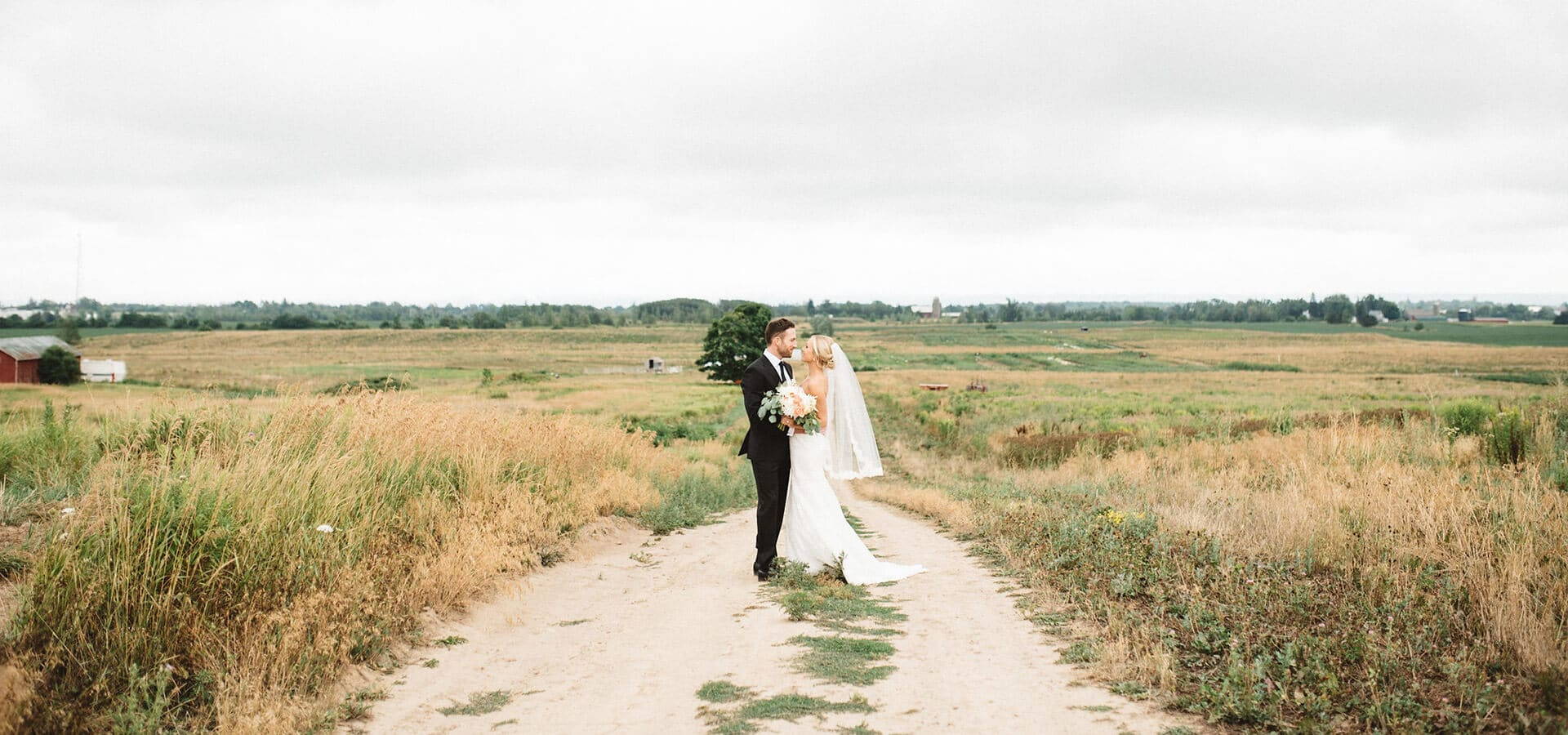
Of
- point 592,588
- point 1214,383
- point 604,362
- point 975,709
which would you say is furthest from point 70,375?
point 1214,383

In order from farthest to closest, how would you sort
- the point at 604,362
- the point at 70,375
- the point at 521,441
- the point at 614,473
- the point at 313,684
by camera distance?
the point at 604,362 < the point at 70,375 < the point at 614,473 < the point at 521,441 < the point at 313,684

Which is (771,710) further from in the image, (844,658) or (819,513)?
(819,513)

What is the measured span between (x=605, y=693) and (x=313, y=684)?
187 centimetres

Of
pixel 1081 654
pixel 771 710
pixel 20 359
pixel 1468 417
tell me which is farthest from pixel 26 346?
pixel 1468 417

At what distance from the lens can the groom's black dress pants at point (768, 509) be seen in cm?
968

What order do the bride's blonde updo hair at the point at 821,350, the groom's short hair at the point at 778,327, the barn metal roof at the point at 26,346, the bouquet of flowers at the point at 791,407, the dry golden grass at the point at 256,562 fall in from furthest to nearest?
the barn metal roof at the point at 26,346 → the bride's blonde updo hair at the point at 821,350 → the groom's short hair at the point at 778,327 → the bouquet of flowers at the point at 791,407 → the dry golden grass at the point at 256,562

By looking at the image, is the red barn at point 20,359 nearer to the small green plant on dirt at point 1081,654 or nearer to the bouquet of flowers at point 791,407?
the bouquet of flowers at point 791,407

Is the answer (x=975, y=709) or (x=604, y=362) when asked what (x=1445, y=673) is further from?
(x=604, y=362)

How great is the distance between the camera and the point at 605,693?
608 centimetres

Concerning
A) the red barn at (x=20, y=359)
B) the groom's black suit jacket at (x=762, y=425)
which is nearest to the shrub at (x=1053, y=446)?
the groom's black suit jacket at (x=762, y=425)

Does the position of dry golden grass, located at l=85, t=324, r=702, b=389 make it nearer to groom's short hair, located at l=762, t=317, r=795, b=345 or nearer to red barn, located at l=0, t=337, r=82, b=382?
red barn, located at l=0, t=337, r=82, b=382

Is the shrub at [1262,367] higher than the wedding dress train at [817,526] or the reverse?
the reverse

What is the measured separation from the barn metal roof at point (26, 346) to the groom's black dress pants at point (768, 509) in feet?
249

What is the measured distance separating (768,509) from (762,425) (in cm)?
88
